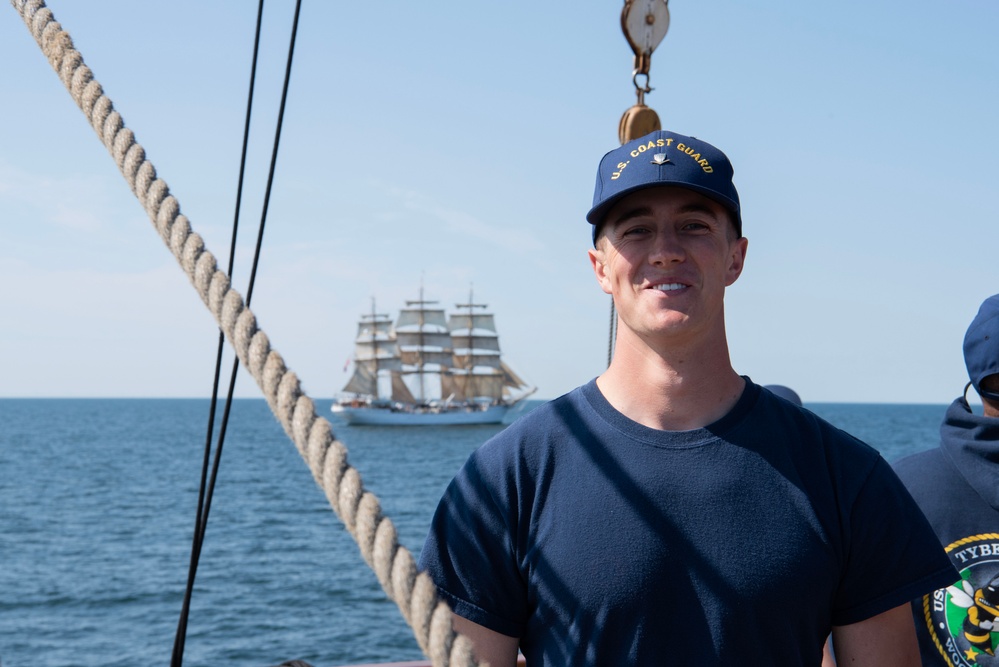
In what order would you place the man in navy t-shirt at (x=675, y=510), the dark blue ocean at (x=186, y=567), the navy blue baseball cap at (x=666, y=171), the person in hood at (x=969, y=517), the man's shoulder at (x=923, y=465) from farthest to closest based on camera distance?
the dark blue ocean at (x=186, y=567)
the man's shoulder at (x=923, y=465)
the person in hood at (x=969, y=517)
the navy blue baseball cap at (x=666, y=171)
the man in navy t-shirt at (x=675, y=510)

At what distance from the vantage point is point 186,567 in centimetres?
2655

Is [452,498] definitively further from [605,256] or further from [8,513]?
[8,513]

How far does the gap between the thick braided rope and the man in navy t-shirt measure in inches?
24.7

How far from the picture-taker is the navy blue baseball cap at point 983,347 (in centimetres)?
235

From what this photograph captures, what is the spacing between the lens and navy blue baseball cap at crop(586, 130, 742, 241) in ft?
6.03

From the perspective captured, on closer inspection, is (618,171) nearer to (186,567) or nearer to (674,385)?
(674,385)

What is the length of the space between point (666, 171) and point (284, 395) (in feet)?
2.88

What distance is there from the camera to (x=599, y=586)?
175cm

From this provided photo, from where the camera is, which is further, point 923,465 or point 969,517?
point 923,465

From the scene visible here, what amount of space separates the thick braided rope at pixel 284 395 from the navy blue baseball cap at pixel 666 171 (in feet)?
2.50

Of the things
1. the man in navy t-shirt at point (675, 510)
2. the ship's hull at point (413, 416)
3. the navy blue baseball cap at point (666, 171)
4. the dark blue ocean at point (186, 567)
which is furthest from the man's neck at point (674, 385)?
the ship's hull at point (413, 416)

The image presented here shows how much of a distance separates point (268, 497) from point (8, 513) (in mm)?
9609

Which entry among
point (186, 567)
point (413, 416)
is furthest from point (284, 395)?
point (413, 416)

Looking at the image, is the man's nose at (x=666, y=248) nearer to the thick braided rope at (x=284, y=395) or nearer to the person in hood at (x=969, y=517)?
the thick braided rope at (x=284, y=395)
